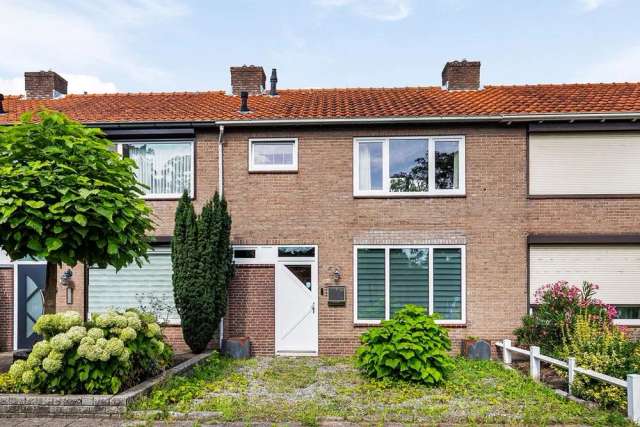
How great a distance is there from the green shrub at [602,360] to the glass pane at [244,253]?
6666 millimetres

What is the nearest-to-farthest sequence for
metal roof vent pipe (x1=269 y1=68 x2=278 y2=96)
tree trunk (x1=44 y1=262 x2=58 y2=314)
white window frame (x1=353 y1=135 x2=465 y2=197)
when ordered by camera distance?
tree trunk (x1=44 y1=262 x2=58 y2=314) < white window frame (x1=353 y1=135 x2=465 y2=197) < metal roof vent pipe (x1=269 y1=68 x2=278 y2=96)

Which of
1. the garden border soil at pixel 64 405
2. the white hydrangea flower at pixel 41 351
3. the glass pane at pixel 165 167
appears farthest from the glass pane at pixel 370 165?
the white hydrangea flower at pixel 41 351

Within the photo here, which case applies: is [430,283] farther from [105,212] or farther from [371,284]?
[105,212]

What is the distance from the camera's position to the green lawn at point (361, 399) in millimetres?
6957

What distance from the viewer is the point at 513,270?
11.6 m

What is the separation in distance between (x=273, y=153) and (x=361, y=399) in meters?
6.33

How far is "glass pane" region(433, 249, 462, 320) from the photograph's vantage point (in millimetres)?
11625

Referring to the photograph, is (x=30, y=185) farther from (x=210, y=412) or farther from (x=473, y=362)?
(x=473, y=362)

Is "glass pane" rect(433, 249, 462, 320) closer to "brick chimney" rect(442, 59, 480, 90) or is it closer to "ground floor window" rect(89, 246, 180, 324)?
"brick chimney" rect(442, 59, 480, 90)

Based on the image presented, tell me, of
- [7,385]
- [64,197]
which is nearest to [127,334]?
[7,385]

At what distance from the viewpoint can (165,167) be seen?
40.2 feet

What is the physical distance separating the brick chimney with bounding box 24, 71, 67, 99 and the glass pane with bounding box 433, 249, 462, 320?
A: 12668 millimetres

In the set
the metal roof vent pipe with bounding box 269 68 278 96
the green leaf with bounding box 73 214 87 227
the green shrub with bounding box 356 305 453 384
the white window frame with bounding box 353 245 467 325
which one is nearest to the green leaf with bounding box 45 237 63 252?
the green leaf with bounding box 73 214 87 227

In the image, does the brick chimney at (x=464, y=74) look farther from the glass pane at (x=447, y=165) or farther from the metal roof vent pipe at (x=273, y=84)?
the metal roof vent pipe at (x=273, y=84)
